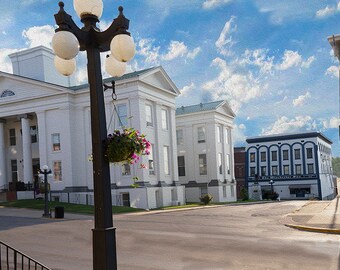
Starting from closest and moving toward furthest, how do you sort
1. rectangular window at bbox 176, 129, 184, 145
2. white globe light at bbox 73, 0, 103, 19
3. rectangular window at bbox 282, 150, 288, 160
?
white globe light at bbox 73, 0, 103, 19 → rectangular window at bbox 176, 129, 184, 145 → rectangular window at bbox 282, 150, 288, 160

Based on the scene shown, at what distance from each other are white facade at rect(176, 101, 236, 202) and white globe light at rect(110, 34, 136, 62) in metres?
49.9

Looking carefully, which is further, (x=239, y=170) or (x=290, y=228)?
(x=239, y=170)

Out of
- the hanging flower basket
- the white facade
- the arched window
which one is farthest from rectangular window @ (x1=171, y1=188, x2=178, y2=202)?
the hanging flower basket

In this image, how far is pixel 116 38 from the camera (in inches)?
239

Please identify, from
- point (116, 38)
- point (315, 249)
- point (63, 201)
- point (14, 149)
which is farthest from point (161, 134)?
point (116, 38)

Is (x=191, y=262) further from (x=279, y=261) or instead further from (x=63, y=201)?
(x=63, y=201)

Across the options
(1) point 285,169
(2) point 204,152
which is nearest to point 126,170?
(2) point 204,152

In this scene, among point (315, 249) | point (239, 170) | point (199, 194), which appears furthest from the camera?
point (239, 170)

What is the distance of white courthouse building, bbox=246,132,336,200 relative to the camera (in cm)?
7650

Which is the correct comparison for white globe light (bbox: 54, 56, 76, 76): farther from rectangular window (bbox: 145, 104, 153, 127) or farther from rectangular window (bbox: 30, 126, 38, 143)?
rectangular window (bbox: 30, 126, 38, 143)

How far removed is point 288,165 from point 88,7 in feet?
250

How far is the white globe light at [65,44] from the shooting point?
19.2 feet

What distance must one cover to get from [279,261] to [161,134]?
109 feet

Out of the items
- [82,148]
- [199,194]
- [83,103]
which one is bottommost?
[199,194]
